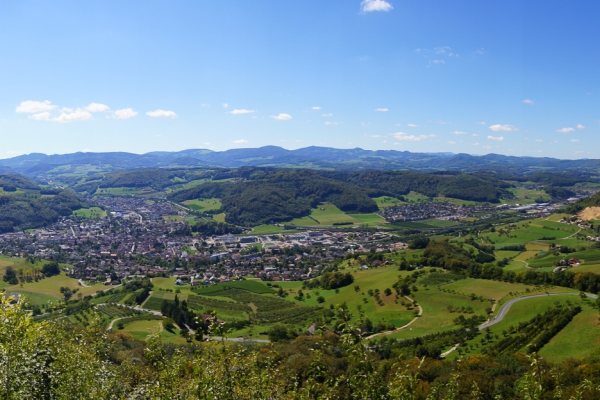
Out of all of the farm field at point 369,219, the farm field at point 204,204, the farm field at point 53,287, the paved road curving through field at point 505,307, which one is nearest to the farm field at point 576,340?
the paved road curving through field at point 505,307

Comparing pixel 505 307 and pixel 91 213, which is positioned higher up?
pixel 505 307

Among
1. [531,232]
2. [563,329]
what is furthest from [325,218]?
[563,329]

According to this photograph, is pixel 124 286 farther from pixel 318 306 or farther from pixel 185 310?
pixel 318 306

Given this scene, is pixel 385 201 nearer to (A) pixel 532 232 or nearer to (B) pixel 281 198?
(B) pixel 281 198

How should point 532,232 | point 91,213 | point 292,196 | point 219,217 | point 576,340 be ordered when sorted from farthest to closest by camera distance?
point 292,196, point 91,213, point 219,217, point 532,232, point 576,340

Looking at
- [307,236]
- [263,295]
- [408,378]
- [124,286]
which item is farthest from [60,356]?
[307,236]

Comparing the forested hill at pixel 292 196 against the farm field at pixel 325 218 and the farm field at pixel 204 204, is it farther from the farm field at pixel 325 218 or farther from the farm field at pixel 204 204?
the farm field at pixel 204 204
